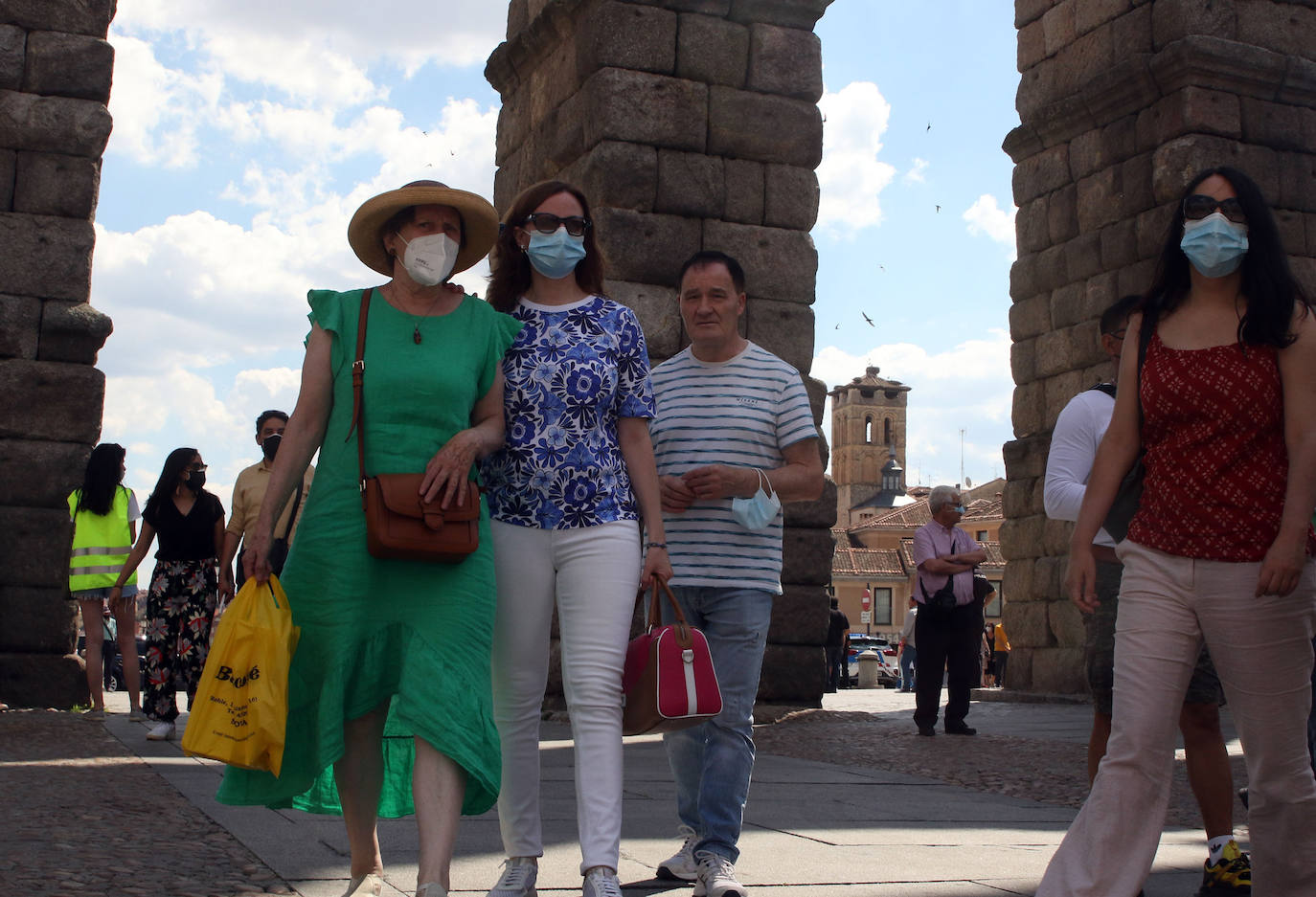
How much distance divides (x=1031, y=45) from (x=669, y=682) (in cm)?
1203

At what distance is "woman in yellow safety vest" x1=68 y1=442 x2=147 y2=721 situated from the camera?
32.8 ft

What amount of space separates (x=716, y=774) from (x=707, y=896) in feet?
1.39

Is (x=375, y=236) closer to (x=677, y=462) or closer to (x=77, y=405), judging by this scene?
(x=677, y=462)

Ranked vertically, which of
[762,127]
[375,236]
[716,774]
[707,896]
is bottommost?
[707,896]

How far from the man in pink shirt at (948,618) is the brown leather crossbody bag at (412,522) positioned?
6.79 m

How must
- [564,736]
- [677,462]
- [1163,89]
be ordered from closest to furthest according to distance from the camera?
[677,462], [564,736], [1163,89]

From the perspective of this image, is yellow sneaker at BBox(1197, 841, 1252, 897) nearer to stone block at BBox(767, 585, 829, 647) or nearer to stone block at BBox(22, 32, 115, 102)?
stone block at BBox(767, 585, 829, 647)

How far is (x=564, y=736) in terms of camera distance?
8766 millimetres

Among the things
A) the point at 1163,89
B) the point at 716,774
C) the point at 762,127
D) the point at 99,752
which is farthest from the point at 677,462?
the point at 1163,89

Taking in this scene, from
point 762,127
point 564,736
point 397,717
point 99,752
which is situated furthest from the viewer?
point 762,127

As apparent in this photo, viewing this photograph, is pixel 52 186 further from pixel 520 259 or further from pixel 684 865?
pixel 684 865

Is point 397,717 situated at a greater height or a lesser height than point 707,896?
greater

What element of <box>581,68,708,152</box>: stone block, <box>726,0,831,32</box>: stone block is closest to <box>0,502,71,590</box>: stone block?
<box>581,68,708,152</box>: stone block

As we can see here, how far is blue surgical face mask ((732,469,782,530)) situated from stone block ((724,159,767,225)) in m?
5.96
